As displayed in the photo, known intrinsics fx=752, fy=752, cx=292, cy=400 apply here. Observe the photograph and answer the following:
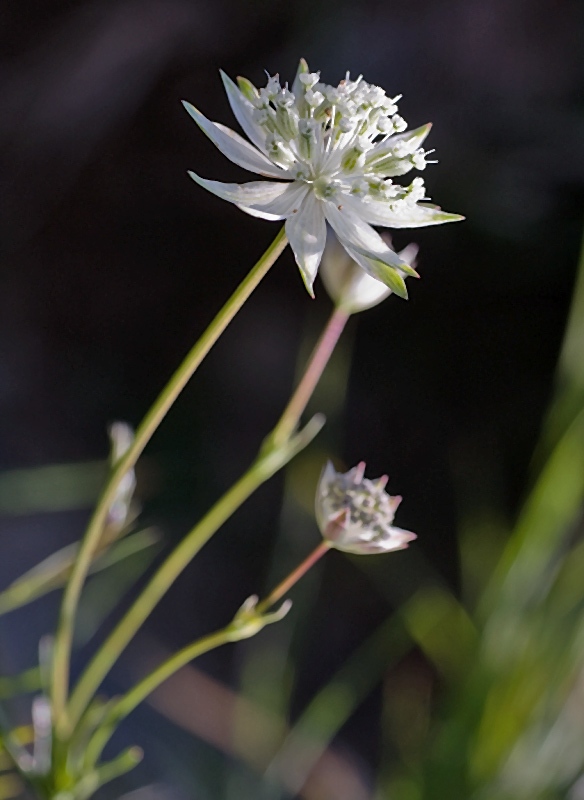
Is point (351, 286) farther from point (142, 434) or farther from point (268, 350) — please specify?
point (268, 350)

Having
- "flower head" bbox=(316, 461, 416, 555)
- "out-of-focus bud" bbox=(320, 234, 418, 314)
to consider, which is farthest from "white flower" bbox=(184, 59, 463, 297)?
"flower head" bbox=(316, 461, 416, 555)

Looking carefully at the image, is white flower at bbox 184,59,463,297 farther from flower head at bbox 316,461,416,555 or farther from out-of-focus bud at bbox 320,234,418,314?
flower head at bbox 316,461,416,555

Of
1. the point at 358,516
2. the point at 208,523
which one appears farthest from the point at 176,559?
the point at 358,516

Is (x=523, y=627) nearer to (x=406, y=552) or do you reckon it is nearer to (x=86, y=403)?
(x=406, y=552)

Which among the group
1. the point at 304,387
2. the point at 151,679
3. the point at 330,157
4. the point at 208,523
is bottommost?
the point at 151,679

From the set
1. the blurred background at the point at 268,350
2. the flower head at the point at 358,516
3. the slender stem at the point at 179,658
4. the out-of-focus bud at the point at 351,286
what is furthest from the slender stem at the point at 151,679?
the blurred background at the point at 268,350

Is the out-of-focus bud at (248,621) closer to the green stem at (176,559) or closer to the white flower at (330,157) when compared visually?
the green stem at (176,559)
